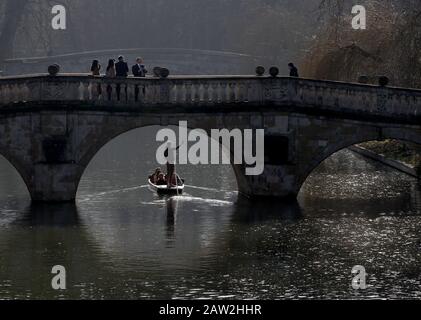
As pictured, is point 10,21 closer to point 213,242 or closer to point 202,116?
point 202,116

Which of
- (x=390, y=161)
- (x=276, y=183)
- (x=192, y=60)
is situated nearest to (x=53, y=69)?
(x=276, y=183)

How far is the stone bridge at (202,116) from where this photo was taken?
32281 mm

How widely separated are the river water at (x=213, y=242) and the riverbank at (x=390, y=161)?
0.69m

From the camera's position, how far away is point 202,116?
32844mm

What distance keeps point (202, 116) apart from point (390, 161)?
45.3 ft

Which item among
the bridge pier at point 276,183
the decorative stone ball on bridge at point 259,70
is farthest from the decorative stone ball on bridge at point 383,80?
the bridge pier at point 276,183

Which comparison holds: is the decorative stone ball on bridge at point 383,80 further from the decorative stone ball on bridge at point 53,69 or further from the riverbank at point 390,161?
the decorative stone ball on bridge at point 53,69

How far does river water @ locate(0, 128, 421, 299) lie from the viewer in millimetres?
22359

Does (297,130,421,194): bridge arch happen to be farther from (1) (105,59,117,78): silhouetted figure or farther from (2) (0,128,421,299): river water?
(1) (105,59,117,78): silhouetted figure

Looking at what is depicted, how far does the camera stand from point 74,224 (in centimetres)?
2962

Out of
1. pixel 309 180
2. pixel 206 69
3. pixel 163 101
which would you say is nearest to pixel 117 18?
pixel 206 69

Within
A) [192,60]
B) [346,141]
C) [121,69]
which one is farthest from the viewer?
[192,60]

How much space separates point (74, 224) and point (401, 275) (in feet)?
32.1

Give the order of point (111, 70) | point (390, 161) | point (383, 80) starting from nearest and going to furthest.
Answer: point (383, 80) < point (111, 70) < point (390, 161)
